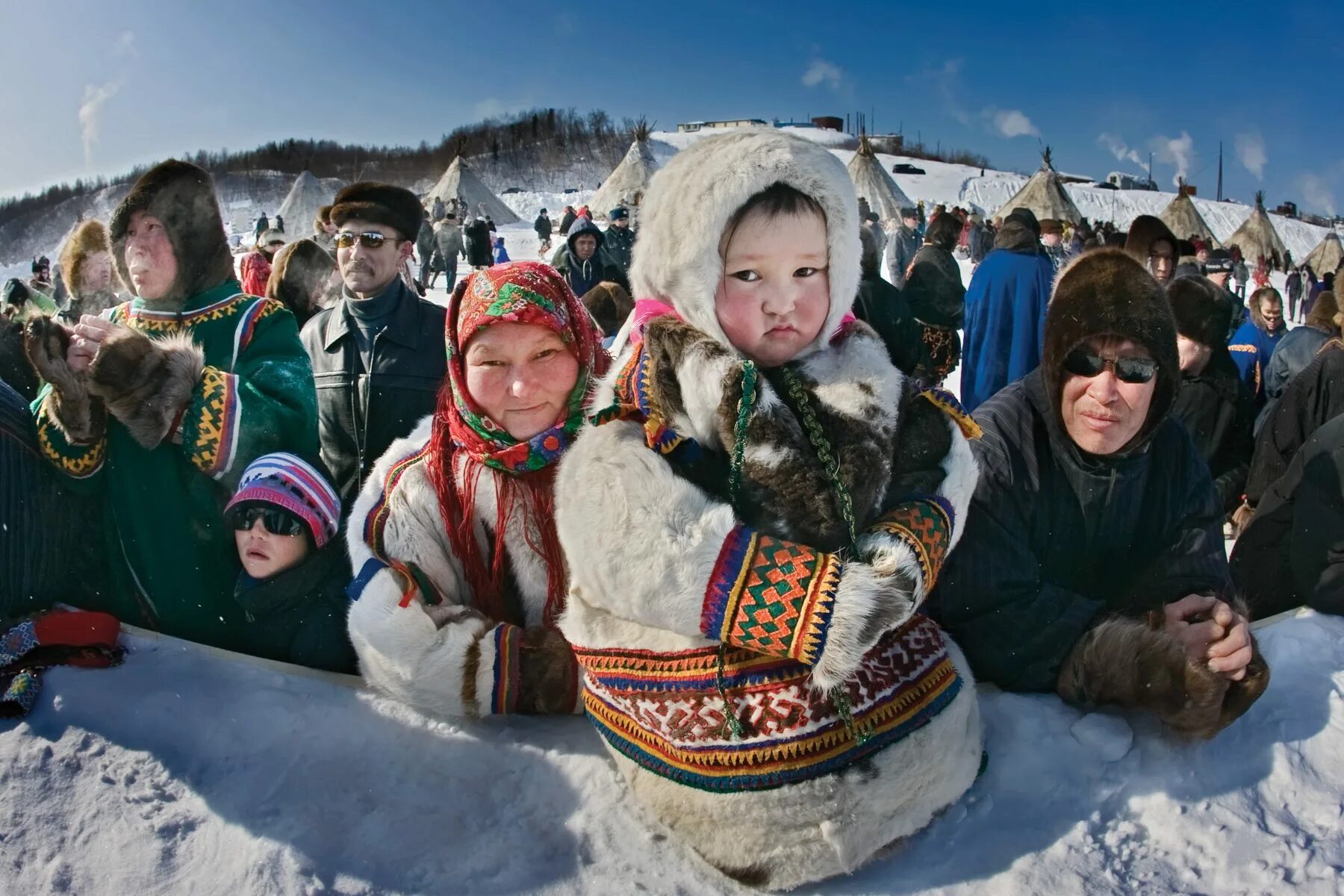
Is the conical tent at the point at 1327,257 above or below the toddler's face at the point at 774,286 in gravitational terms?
above

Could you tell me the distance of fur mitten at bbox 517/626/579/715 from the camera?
174 centimetres

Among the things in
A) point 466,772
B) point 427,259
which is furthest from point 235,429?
point 427,259

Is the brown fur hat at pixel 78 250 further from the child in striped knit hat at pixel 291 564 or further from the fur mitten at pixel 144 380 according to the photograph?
the child in striped knit hat at pixel 291 564

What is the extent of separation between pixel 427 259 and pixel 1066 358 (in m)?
14.6

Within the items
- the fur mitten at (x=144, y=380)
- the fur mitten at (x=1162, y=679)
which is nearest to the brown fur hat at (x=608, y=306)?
the fur mitten at (x=144, y=380)

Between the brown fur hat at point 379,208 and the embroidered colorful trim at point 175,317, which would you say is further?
the brown fur hat at point 379,208

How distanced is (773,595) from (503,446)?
75 cm

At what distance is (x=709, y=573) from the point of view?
4.20 feet

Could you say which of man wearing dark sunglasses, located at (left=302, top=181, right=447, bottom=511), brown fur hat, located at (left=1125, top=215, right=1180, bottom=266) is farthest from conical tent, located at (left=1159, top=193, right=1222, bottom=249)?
man wearing dark sunglasses, located at (left=302, top=181, right=447, bottom=511)

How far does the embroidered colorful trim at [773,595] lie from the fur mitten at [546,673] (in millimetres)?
554

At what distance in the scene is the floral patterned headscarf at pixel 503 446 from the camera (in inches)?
69.5

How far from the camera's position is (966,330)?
4.84 m

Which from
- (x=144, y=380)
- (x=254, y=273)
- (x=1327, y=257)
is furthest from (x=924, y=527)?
(x=1327, y=257)

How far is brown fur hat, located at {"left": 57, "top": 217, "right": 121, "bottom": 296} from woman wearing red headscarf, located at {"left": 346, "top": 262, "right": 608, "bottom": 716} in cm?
287
